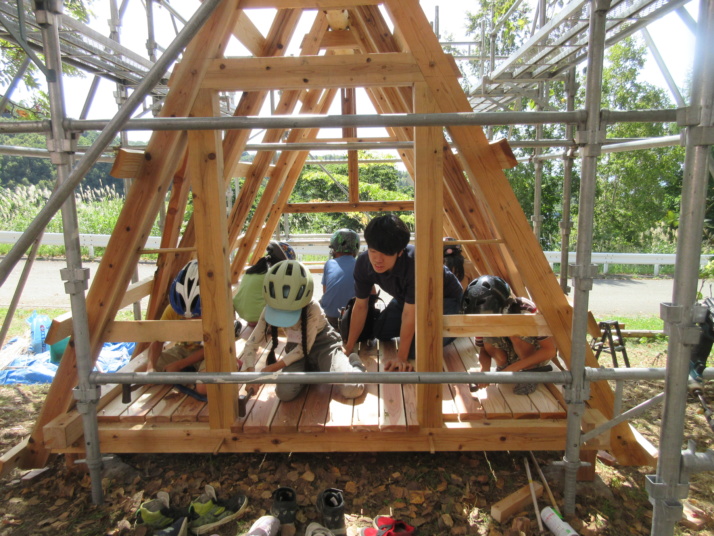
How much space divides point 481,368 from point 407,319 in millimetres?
761

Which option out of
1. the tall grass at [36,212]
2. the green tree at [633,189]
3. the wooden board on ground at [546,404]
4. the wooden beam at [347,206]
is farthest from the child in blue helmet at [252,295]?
the green tree at [633,189]

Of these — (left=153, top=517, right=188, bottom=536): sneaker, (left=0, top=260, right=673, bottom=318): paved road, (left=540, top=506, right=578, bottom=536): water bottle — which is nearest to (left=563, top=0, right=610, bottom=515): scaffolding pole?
(left=540, top=506, right=578, bottom=536): water bottle

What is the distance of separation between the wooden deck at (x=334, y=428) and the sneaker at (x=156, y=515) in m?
0.43

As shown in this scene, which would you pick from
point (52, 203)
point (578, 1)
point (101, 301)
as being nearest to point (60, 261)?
point (101, 301)

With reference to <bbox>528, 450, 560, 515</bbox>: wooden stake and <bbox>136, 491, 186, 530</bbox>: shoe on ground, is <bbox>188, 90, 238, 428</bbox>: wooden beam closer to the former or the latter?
<bbox>136, 491, 186, 530</bbox>: shoe on ground

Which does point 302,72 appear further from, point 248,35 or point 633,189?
point 633,189

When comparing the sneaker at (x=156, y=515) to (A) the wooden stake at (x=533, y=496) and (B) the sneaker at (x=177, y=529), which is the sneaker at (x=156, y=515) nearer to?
(B) the sneaker at (x=177, y=529)

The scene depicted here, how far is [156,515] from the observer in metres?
2.55

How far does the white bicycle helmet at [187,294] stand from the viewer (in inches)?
128

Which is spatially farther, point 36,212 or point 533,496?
point 36,212

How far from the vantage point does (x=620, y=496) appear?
2.93 m

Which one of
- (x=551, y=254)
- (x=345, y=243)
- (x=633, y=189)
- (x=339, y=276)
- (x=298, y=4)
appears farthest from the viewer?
(x=633, y=189)

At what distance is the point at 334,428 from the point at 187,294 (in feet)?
4.32

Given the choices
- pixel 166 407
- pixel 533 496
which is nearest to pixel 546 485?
pixel 533 496
